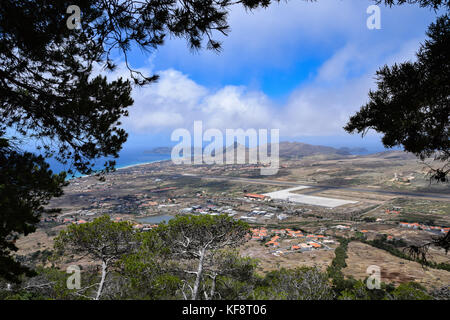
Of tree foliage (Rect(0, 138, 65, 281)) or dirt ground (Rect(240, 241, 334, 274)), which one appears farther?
dirt ground (Rect(240, 241, 334, 274))

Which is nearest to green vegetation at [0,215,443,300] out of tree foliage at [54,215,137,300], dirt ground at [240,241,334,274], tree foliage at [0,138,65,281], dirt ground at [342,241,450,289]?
tree foliage at [54,215,137,300]

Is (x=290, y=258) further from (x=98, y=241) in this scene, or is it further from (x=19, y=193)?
(x=19, y=193)

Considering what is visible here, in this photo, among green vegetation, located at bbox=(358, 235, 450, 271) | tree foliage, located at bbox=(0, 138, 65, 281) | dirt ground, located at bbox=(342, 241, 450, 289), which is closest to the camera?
tree foliage, located at bbox=(0, 138, 65, 281)

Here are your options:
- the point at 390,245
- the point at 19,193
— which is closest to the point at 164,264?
the point at 19,193

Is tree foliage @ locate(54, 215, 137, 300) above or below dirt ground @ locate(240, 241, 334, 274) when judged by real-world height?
above

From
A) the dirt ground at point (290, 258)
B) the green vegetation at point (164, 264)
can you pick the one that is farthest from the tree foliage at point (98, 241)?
the dirt ground at point (290, 258)

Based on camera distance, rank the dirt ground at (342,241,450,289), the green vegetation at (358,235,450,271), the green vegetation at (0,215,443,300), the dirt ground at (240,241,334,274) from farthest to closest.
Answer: the green vegetation at (358,235,450,271) < the dirt ground at (240,241,334,274) < the dirt ground at (342,241,450,289) < the green vegetation at (0,215,443,300)

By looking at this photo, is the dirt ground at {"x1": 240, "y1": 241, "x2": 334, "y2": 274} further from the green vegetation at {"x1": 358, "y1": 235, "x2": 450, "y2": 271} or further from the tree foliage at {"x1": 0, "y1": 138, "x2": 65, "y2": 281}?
the tree foliage at {"x1": 0, "y1": 138, "x2": 65, "y2": 281}

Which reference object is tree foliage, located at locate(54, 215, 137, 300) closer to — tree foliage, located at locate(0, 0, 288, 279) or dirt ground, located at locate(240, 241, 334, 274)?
tree foliage, located at locate(0, 0, 288, 279)

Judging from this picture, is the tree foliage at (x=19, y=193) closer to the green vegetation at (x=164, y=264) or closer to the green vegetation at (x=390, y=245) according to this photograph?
the green vegetation at (x=164, y=264)

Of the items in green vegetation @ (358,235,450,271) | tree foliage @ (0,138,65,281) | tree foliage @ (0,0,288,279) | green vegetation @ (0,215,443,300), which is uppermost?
tree foliage @ (0,0,288,279)

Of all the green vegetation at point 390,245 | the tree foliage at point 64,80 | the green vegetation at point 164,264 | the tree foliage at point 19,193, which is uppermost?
the tree foliage at point 64,80

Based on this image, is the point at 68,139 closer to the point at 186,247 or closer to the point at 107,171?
the point at 107,171
